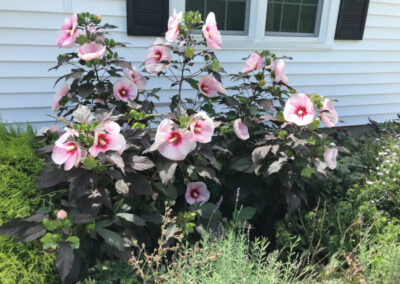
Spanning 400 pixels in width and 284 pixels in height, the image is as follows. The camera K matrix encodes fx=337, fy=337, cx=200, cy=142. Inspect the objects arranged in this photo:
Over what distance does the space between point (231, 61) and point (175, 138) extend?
1.75 meters

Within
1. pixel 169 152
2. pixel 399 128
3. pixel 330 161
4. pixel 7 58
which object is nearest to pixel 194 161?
pixel 169 152

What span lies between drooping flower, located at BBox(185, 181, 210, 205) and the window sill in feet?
5.33

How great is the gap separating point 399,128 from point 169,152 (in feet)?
9.19

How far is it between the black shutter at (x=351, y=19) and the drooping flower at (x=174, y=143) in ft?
8.45

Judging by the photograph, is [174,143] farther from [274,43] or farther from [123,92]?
[274,43]

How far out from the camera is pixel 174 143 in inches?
68.3

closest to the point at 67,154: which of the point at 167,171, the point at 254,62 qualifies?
the point at 167,171

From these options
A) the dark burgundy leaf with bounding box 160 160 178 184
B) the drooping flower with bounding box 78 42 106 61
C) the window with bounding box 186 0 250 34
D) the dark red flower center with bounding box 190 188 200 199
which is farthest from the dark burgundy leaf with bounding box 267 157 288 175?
the window with bounding box 186 0 250 34

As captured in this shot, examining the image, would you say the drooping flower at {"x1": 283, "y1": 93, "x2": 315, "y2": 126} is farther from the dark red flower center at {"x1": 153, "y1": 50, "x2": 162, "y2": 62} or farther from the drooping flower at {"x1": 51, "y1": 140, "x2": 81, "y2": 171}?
the drooping flower at {"x1": 51, "y1": 140, "x2": 81, "y2": 171}

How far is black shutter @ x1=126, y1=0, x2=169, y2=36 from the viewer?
2.71m

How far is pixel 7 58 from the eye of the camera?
2639 millimetres

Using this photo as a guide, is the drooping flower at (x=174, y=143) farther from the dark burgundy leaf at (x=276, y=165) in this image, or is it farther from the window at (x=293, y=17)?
the window at (x=293, y=17)

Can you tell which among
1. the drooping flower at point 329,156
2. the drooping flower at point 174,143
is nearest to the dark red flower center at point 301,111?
the drooping flower at point 329,156

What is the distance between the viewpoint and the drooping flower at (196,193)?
197 centimetres
